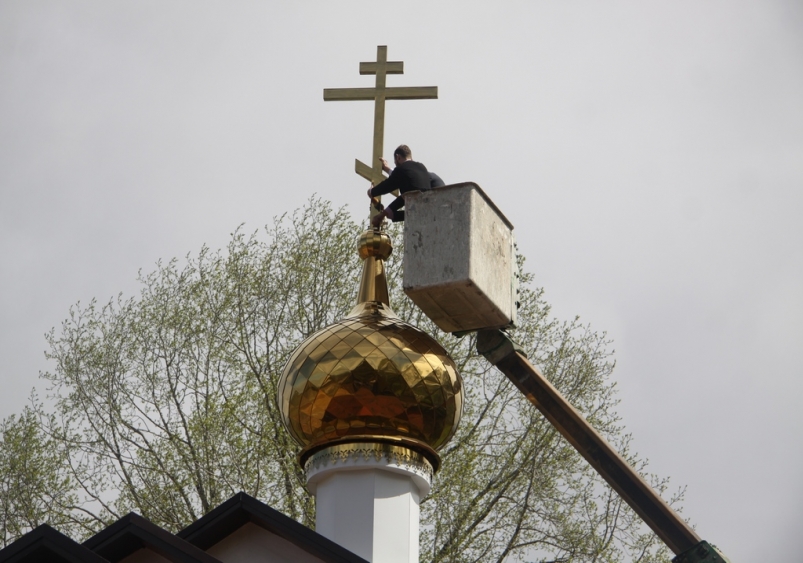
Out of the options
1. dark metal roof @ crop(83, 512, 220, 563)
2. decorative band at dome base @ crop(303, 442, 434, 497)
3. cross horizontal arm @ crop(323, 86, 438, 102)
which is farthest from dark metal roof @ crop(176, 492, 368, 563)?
cross horizontal arm @ crop(323, 86, 438, 102)

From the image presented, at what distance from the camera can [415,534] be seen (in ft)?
27.2

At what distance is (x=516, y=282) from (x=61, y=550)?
129 inches

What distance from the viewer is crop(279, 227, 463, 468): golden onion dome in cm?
852

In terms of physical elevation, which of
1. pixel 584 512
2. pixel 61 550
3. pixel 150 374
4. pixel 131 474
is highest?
pixel 150 374

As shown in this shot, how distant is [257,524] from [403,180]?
2.42 meters

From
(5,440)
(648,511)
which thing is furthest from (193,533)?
(5,440)

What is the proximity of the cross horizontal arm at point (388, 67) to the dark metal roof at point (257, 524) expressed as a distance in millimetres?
4045

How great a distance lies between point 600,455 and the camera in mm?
7598

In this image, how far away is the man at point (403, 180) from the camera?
28.0 feet

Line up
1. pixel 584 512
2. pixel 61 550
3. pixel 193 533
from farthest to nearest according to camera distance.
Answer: pixel 584 512
pixel 193 533
pixel 61 550

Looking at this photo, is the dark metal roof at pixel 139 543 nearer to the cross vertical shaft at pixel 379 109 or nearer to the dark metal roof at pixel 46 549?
the dark metal roof at pixel 46 549

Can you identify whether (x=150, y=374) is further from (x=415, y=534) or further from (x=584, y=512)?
(x=415, y=534)

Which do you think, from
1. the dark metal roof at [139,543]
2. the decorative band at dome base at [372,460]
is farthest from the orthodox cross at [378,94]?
the dark metal roof at [139,543]

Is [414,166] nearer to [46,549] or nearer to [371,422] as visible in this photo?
[371,422]
